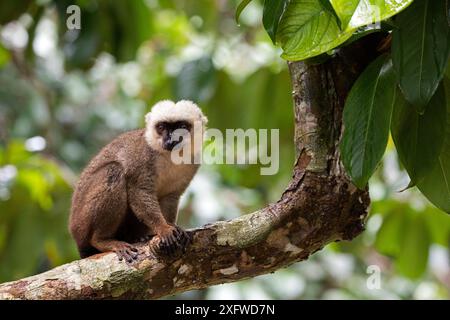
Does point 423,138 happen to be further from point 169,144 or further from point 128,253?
point 169,144

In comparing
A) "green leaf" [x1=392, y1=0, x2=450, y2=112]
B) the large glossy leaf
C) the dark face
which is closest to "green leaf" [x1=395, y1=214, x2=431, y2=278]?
the dark face

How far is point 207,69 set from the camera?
4.96 metres

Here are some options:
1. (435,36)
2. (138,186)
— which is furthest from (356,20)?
(138,186)

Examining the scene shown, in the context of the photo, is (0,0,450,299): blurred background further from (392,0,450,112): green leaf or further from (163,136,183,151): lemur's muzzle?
(392,0,450,112): green leaf

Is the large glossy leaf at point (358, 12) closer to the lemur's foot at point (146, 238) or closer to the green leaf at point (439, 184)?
the green leaf at point (439, 184)

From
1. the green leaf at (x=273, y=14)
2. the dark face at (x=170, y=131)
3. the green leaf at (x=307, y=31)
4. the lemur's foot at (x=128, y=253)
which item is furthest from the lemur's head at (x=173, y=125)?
the green leaf at (x=307, y=31)

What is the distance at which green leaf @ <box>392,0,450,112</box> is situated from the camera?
2.12 meters

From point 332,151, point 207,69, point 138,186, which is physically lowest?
point 138,186

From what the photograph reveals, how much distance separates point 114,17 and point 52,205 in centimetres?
151

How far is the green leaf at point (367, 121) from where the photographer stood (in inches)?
90.7

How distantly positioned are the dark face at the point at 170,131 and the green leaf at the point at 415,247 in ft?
6.17

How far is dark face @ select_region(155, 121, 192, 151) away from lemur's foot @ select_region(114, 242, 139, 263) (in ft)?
3.07

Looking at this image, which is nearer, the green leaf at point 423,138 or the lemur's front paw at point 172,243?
the green leaf at point 423,138
